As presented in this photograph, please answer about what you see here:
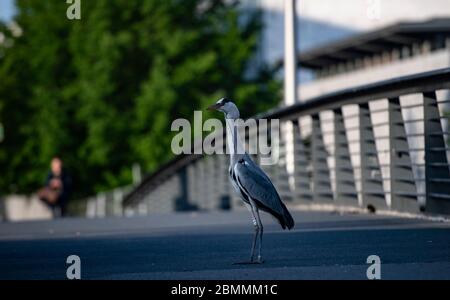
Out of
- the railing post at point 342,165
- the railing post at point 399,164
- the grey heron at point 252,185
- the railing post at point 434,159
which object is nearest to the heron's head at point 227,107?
the grey heron at point 252,185

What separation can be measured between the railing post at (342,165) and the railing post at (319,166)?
0.68 m

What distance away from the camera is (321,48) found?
65562 mm

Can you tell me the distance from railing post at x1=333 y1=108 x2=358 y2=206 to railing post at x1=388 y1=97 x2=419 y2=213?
212 cm

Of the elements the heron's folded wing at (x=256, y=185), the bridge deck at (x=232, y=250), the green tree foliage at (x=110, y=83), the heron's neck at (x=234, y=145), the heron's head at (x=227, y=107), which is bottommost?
the bridge deck at (x=232, y=250)

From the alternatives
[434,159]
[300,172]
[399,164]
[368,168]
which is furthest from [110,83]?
[434,159]

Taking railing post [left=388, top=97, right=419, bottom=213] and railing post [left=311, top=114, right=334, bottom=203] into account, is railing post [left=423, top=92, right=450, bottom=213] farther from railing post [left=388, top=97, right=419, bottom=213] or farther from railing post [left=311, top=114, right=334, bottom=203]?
railing post [left=311, top=114, right=334, bottom=203]

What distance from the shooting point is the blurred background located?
173ft

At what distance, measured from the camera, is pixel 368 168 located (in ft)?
62.8

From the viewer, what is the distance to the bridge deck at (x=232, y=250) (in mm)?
10047

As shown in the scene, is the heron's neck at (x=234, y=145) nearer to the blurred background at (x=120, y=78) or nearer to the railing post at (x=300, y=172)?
the railing post at (x=300, y=172)

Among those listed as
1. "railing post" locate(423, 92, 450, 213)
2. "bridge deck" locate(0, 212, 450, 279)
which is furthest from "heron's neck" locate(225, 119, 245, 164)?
"railing post" locate(423, 92, 450, 213)

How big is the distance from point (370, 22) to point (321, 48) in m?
16.3

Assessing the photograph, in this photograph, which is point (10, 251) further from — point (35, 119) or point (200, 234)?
point (35, 119)
